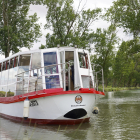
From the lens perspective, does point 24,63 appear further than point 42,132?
Yes

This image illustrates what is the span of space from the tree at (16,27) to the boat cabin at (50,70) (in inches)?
549

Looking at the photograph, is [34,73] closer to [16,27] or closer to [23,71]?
[23,71]

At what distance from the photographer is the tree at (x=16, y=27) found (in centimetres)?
2553

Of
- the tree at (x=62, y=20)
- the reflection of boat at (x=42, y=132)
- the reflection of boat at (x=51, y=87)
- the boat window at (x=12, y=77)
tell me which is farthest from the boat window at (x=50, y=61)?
the tree at (x=62, y=20)

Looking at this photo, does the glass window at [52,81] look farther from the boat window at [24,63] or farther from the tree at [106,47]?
the tree at [106,47]

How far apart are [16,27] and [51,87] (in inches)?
729

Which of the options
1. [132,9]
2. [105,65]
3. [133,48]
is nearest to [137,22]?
[132,9]

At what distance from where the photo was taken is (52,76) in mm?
10781

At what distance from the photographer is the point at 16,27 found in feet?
89.7

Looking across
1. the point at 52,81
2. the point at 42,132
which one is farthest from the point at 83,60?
the point at 42,132

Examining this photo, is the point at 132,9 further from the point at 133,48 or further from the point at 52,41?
the point at 52,41

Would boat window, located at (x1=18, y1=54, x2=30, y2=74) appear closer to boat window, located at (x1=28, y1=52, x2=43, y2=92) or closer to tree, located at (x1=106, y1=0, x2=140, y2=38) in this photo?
boat window, located at (x1=28, y1=52, x2=43, y2=92)

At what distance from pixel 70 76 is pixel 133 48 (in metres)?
12.8

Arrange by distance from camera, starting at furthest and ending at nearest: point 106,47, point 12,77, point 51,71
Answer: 1. point 106,47
2. point 12,77
3. point 51,71
